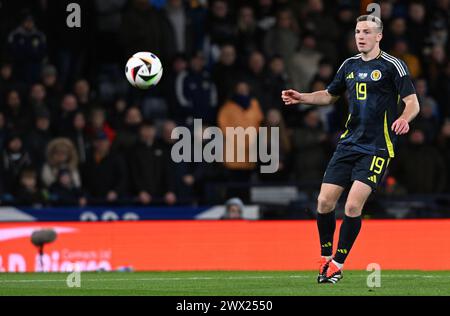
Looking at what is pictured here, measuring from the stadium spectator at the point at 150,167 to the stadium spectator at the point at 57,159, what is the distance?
0.86m

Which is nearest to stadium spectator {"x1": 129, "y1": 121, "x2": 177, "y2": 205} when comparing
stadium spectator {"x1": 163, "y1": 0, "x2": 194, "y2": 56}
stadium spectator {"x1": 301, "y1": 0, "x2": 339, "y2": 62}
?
stadium spectator {"x1": 163, "y1": 0, "x2": 194, "y2": 56}

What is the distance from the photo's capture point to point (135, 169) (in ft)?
60.1

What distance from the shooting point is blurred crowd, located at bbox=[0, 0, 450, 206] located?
18.2 metres

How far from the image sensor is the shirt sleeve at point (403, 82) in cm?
1170

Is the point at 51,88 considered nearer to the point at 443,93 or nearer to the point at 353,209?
the point at 443,93

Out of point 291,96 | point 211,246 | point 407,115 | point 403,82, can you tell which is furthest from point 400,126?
point 211,246

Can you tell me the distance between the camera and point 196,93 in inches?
762

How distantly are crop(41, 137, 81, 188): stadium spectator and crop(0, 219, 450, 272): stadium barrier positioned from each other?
50.9 inches

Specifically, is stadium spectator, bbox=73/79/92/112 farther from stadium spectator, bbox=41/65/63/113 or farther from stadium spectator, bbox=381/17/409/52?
stadium spectator, bbox=381/17/409/52

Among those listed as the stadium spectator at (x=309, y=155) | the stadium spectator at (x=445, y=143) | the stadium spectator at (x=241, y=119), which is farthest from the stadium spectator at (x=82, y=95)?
the stadium spectator at (x=445, y=143)

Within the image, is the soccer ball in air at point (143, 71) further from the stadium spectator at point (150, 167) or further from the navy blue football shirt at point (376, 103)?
the stadium spectator at point (150, 167)

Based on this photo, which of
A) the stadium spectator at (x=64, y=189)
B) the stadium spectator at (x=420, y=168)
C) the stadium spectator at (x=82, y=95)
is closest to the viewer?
the stadium spectator at (x=64, y=189)

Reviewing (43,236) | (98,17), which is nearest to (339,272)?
(43,236)

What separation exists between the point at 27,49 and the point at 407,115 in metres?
8.98
